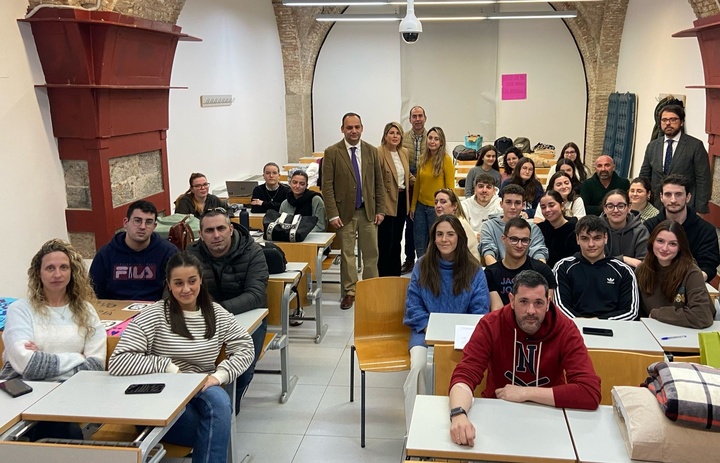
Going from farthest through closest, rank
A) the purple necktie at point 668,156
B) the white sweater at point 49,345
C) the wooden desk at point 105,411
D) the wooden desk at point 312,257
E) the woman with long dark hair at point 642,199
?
the purple necktie at point 668,156 < the wooden desk at point 312,257 < the woman with long dark hair at point 642,199 < the white sweater at point 49,345 < the wooden desk at point 105,411

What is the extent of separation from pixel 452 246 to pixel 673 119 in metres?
3.42

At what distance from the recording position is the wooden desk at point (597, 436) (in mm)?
2346

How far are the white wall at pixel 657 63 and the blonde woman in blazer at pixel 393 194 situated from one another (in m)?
3.90

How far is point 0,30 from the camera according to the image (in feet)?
16.2

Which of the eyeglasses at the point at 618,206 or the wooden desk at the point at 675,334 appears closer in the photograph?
the wooden desk at the point at 675,334

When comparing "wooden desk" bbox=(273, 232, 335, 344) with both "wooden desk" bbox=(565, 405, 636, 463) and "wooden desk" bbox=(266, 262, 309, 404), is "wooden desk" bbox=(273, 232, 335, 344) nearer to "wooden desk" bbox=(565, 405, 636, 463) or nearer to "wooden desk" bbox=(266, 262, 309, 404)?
"wooden desk" bbox=(266, 262, 309, 404)

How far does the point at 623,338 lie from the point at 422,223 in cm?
358

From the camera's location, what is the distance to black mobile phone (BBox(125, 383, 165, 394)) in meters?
2.88

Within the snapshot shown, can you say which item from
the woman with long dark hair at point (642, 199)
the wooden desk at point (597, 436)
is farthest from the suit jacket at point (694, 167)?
the wooden desk at point (597, 436)

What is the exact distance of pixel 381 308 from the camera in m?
4.34

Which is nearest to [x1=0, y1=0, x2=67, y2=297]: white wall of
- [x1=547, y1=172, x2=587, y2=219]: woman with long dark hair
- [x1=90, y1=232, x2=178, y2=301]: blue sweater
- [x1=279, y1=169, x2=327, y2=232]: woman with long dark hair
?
[x1=90, y1=232, x2=178, y2=301]: blue sweater

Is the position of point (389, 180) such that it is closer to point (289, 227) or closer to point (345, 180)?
point (345, 180)

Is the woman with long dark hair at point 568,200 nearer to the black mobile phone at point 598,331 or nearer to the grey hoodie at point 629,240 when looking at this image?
the grey hoodie at point 629,240

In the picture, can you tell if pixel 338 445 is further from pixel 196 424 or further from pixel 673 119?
pixel 673 119
